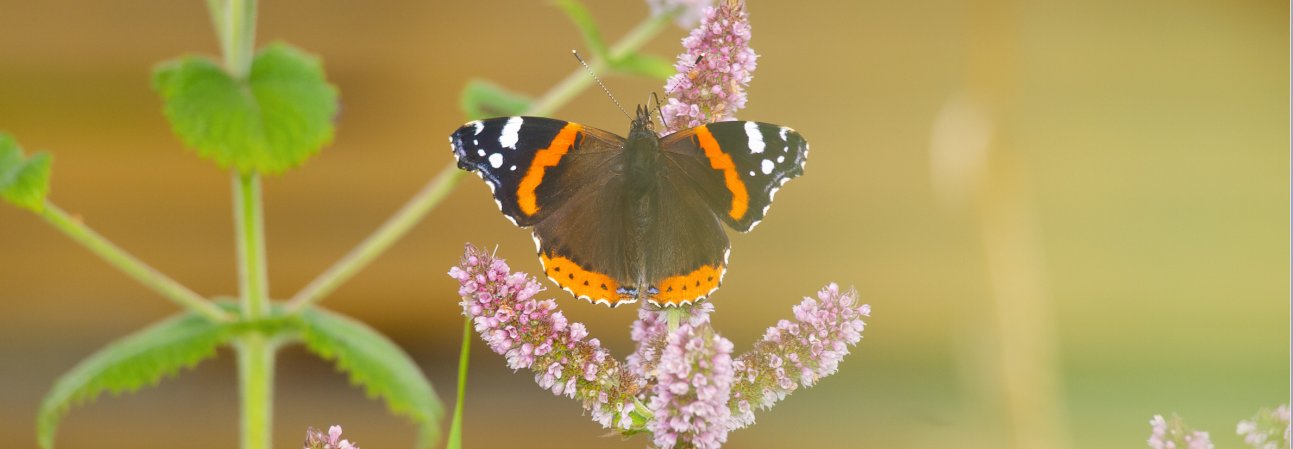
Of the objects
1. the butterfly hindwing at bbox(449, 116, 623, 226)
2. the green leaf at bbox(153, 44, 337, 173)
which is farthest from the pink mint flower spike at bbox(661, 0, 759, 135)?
the green leaf at bbox(153, 44, 337, 173)

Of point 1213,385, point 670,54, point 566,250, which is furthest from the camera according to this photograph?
point 1213,385

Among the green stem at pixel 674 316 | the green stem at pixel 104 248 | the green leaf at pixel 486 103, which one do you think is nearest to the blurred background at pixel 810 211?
the green leaf at pixel 486 103

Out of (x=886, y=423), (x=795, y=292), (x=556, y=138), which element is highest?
(x=795, y=292)

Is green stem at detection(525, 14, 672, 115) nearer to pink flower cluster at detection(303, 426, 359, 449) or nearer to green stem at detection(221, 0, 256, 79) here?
green stem at detection(221, 0, 256, 79)

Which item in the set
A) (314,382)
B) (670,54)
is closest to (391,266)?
(314,382)

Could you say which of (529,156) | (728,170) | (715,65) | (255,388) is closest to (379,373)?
(255,388)

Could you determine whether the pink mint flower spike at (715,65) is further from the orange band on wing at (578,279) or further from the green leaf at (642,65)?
the green leaf at (642,65)

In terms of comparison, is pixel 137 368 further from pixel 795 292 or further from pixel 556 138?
pixel 795 292
